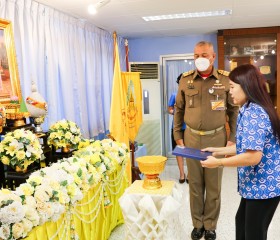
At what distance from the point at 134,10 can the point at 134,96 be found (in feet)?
3.58

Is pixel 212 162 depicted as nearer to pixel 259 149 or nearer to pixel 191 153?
pixel 191 153

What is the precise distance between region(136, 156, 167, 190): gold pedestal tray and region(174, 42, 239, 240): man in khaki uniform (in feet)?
2.01

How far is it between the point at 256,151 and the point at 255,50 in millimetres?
3971

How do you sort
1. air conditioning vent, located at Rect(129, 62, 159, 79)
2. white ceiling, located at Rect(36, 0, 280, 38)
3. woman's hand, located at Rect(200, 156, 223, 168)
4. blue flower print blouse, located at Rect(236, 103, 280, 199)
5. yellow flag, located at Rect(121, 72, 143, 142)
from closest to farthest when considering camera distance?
blue flower print blouse, located at Rect(236, 103, 280, 199), woman's hand, located at Rect(200, 156, 223, 168), white ceiling, located at Rect(36, 0, 280, 38), yellow flag, located at Rect(121, 72, 143, 142), air conditioning vent, located at Rect(129, 62, 159, 79)

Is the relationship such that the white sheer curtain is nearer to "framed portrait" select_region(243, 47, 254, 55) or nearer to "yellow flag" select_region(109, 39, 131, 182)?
"yellow flag" select_region(109, 39, 131, 182)

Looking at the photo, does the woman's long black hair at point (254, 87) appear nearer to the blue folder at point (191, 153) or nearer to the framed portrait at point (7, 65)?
the blue folder at point (191, 153)

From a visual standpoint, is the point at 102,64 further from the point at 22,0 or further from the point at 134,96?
the point at 22,0

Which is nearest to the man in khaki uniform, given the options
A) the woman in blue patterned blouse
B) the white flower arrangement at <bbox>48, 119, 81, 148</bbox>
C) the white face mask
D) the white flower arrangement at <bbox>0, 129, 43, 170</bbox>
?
the white face mask

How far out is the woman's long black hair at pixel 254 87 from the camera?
1.72m

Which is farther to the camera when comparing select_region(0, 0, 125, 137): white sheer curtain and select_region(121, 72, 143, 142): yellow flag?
select_region(121, 72, 143, 142): yellow flag

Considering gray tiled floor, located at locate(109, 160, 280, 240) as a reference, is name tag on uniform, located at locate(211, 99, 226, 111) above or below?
above

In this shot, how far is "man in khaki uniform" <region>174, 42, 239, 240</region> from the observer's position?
8.47 feet

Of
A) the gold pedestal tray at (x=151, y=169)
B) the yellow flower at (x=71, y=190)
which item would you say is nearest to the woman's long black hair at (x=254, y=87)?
the gold pedestal tray at (x=151, y=169)

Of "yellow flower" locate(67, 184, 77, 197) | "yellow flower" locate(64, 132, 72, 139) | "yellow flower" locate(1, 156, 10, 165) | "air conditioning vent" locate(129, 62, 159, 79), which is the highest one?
"air conditioning vent" locate(129, 62, 159, 79)
